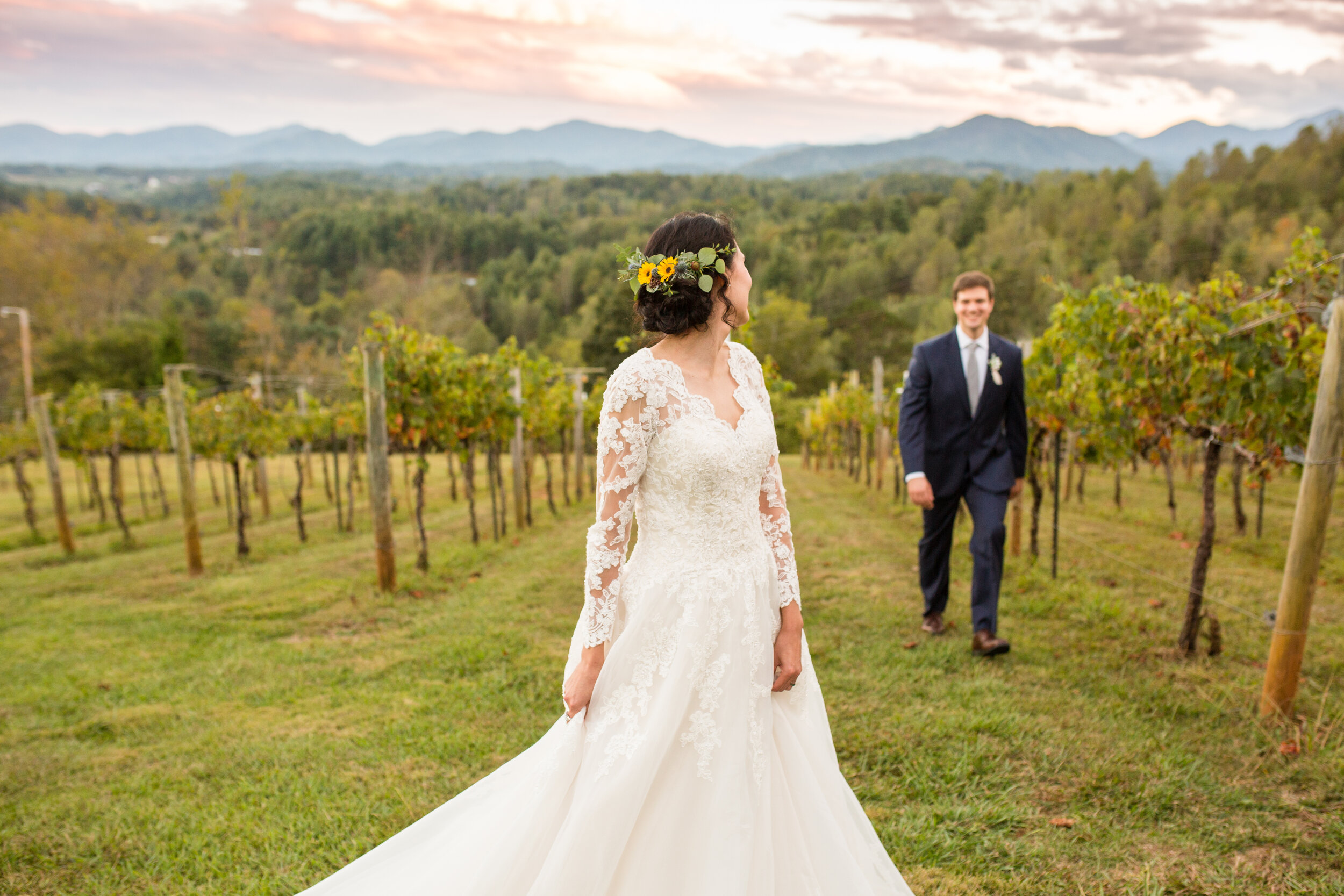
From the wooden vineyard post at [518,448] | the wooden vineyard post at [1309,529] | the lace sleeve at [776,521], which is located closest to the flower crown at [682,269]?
the lace sleeve at [776,521]

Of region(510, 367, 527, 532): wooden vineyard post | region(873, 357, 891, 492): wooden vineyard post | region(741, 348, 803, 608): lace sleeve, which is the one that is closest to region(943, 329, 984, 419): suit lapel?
region(741, 348, 803, 608): lace sleeve

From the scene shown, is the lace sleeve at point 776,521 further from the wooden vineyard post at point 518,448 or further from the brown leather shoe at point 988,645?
the wooden vineyard post at point 518,448

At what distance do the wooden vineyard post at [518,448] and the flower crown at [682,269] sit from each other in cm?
896

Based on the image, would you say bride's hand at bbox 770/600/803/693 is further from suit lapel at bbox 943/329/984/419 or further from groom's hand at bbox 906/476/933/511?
suit lapel at bbox 943/329/984/419

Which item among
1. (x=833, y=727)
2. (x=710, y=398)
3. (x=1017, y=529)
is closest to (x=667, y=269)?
(x=710, y=398)

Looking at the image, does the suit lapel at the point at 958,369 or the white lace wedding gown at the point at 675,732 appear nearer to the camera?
the white lace wedding gown at the point at 675,732

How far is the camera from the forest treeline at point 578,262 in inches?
1832

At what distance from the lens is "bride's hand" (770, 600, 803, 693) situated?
2.23 metres

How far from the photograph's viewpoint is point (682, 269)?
6.52ft

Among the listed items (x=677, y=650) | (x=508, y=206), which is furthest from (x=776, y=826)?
(x=508, y=206)

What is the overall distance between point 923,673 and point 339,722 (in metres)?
3.14

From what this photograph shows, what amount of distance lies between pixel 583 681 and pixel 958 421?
3.30m

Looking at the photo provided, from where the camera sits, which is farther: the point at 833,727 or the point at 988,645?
the point at 988,645

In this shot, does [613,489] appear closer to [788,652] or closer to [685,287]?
[685,287]
